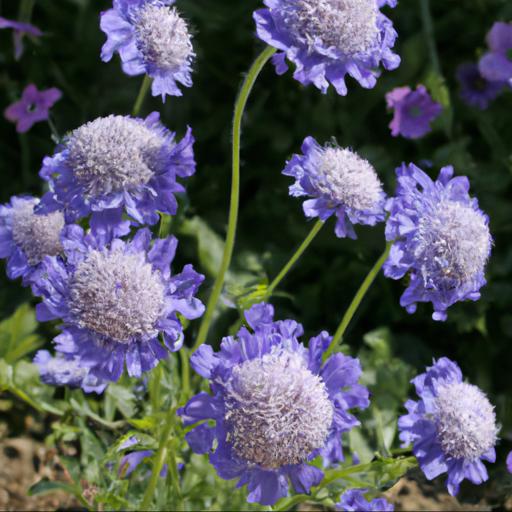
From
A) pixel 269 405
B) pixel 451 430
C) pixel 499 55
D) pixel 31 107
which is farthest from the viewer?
pixel 499 55

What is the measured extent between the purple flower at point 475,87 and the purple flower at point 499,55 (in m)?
0.05

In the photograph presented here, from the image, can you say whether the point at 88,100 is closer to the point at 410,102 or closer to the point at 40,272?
the point at 410,102

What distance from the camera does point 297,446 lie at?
82cm

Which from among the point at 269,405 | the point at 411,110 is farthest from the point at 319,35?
the point at 411,110

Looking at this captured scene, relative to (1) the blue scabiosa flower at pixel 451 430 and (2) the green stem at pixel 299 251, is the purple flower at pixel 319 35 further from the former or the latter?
(1) the blue scabiosa flower at pixel 451 430

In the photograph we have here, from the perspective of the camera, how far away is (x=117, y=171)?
2.86 feet

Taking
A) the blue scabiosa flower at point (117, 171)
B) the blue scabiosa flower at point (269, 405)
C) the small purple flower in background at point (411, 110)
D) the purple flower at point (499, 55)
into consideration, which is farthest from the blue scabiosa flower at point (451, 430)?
the purple flower at point (499, 55)

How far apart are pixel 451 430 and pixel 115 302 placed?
0.39 meters

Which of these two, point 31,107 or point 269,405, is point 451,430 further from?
point 31,107

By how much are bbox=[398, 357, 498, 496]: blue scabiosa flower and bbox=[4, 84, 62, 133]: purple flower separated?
0.80m

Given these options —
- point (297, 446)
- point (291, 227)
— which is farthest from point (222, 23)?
point (297, 446)

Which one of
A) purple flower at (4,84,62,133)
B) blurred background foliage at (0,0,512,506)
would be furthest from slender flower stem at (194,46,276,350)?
purple flower at (4,84,62,133)

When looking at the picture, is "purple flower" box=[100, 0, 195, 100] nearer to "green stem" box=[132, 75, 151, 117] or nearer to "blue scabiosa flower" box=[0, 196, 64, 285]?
"green stem" box=[132, 75, 151, 117]

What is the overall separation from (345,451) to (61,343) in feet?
2.23
